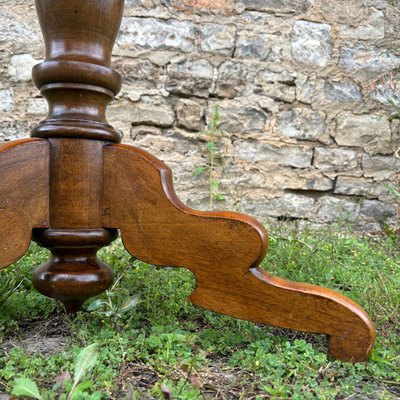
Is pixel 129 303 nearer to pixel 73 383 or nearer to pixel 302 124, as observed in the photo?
pixel 73 383

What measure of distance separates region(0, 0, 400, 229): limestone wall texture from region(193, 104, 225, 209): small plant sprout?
0.8 inches

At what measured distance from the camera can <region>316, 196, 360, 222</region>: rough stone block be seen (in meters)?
2.84

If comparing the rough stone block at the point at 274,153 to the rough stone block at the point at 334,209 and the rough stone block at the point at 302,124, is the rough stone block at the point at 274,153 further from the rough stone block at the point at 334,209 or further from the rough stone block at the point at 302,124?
the rough stone block at the point at 334,209

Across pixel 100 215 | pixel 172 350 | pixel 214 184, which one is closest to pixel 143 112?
pixel 214 184

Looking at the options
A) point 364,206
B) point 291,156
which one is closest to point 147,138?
point 291,156

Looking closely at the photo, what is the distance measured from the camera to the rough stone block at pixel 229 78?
8.96ft

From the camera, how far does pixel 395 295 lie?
1.37 meters

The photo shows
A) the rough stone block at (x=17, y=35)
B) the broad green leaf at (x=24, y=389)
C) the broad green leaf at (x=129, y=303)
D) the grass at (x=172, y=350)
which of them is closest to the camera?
the broad green leaf at (x=24, y=389)

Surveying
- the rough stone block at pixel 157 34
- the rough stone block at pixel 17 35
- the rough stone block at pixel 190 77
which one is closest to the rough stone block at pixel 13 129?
the rough stone block at pixel 17 35

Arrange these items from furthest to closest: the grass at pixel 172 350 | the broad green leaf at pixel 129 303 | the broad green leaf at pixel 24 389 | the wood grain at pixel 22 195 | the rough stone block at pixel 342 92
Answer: the rough stone block at pixel 342 92
the broad green leaf at pixel 129 303
the wood grain at pixel 22 195
the grass at pixel 172 350
the broad green leaf at pixel 24 389

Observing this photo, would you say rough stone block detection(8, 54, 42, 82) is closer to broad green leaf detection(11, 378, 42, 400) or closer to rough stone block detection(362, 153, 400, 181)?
rough stone block detection(362, 153, 400, 181)

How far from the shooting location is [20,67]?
261 cm

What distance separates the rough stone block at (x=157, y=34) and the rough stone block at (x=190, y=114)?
0.29 m

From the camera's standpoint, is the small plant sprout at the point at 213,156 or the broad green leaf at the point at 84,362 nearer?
the broad green leaf at the point at 84,362
